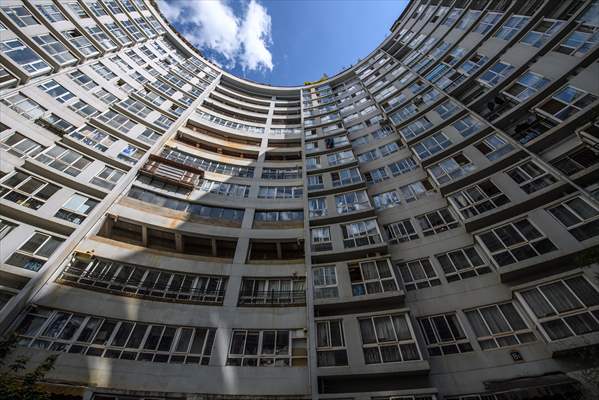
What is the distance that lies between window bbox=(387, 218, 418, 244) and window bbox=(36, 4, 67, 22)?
33860 mm

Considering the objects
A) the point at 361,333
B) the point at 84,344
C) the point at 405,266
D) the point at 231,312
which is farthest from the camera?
the point at 405,266

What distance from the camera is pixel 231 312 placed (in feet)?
43.9

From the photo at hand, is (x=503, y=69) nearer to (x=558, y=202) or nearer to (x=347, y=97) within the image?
(x=558, y=202)

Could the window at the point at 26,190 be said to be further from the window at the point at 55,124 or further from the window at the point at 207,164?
the window at the point at 207,164

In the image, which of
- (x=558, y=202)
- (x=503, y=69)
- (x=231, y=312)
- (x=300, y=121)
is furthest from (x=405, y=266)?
(x=300, y=121)

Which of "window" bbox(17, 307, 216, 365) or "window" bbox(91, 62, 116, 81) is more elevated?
"window" bbox(91, 62, 116, 81)

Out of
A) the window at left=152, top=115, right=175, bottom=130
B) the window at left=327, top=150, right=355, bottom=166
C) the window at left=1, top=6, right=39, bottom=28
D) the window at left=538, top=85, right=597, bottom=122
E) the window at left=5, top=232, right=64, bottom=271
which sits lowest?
the window at left=5, top=232, right=64, bottom=271

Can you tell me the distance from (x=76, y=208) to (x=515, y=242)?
2389 cm

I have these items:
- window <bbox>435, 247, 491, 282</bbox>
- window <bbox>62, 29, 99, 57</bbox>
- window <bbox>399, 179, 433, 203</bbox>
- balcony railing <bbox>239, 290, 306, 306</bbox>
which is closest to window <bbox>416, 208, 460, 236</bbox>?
window <bbox>435, 247, 491, 282</bbox>

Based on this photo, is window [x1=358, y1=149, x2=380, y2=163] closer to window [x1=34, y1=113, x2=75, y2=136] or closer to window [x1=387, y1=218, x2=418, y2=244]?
window [x1=387, y1=218, x2=418, y2=244]

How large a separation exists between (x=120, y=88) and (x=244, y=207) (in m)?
18.4

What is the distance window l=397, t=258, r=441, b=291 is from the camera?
13805 millimetres

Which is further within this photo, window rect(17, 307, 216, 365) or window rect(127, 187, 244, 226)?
window rect(127, 187, 244, 226)

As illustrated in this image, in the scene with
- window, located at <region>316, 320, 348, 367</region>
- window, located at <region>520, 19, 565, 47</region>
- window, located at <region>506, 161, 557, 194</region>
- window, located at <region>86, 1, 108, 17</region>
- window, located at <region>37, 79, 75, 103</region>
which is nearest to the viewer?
window, located at <region>316, 320, 348, 367</region>
